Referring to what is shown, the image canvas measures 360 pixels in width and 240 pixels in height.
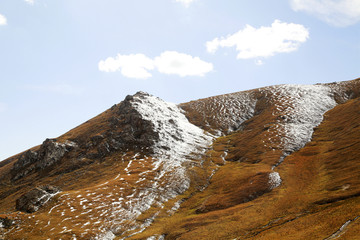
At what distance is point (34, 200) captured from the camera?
7425 centimetres

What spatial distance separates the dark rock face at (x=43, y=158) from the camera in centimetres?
12838

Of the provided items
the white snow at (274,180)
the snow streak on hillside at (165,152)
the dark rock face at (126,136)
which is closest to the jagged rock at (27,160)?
the dark rock face at (126,136)

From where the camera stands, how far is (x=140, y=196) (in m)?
80.6

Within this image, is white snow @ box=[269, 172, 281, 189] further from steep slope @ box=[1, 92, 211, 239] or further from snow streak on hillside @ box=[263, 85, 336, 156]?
snow streak on hillside @ box=[263, 85, 336, 156]

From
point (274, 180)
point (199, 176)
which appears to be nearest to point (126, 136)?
point (199, 176)

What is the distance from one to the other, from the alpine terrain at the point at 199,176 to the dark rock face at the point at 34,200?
0.37m

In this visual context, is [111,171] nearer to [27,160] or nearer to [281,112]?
[27,160]

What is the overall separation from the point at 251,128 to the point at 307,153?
50.2m

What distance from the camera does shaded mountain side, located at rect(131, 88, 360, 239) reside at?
4200 cm

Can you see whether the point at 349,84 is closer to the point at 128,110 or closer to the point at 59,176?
the point at 128,110

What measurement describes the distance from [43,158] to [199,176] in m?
83.3

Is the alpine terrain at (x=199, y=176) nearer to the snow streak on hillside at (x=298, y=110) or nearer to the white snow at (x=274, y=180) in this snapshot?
the white snow at (x=274, y=180)

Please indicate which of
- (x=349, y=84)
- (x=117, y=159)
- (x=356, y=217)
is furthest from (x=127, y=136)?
(x=349, y=84)

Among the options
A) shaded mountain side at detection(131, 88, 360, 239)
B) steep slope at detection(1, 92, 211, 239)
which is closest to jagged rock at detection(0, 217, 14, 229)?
steep slope at detection(1, 92, 211, 239)
